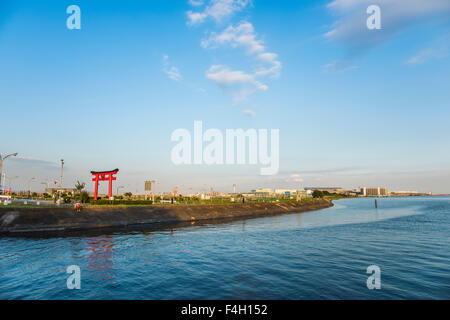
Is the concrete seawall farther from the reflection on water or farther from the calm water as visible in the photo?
the reflection on water

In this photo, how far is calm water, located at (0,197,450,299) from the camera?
48.6 feet

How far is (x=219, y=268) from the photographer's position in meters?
19.8

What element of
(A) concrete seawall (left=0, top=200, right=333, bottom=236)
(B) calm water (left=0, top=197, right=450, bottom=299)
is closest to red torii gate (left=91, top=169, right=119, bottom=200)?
(A) concrete seawall (left=0, top=200, right=333, bottom=236)

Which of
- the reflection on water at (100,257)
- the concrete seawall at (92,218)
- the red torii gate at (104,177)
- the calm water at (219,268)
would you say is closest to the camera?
the calm water at (219,268)

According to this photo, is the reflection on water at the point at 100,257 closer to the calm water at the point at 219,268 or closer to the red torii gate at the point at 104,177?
the calm water at the point at 219,268

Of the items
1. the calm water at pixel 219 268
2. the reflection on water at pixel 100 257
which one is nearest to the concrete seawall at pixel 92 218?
the calm water at pixel 219 268

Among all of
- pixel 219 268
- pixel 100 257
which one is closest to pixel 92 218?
pixel 100 257

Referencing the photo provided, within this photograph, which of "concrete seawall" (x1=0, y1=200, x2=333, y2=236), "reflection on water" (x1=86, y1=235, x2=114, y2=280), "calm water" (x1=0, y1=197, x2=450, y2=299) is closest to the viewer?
"calm water" (x1=0, y1=197, x2=450, y2=299)

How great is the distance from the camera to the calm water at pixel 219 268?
14.8 metres

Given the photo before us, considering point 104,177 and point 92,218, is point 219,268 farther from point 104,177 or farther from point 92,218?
point 104,177

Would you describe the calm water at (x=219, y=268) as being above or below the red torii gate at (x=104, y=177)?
below

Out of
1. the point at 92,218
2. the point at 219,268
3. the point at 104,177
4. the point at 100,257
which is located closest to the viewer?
the point at 219,268

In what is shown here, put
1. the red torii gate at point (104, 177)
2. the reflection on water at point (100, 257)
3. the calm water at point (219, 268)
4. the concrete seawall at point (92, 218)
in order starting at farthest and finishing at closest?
1. the red torii gate at point (104, 177)
2. the concrete seawall at point (92, 218)
3. the reflection on water at point (100, 257)
4. the calm water at point (219, 268)

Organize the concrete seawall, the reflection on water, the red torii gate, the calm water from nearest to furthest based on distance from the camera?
1. the calm water
2. the reflection on water
3. the concrete seawall
4. the red torii gate
